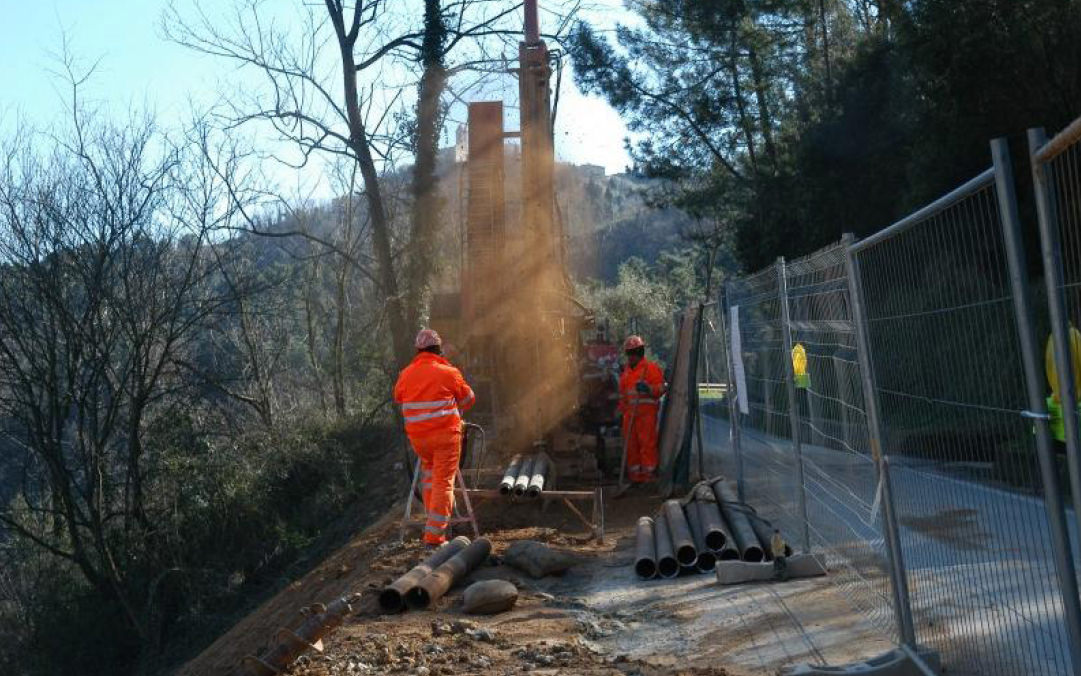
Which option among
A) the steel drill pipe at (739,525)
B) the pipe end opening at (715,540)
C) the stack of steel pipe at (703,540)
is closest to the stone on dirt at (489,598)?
the stack of steel pipe at (703,540)

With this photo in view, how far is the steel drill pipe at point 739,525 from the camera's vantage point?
895 cm

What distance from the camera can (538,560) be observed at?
32.3 feet

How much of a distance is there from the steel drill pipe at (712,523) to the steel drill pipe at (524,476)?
2.21 metres

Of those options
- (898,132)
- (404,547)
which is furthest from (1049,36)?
(404,547)

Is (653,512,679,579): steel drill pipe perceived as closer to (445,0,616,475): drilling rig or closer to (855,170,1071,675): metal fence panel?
(855,170,1071,675): metal fence panel

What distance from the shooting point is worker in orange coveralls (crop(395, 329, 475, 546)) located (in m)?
10.9

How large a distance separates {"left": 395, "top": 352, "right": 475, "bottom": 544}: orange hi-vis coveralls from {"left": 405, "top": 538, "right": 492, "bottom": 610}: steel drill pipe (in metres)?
0.87

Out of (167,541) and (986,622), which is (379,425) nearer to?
(167,541)

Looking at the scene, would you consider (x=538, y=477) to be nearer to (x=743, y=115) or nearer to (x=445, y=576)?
(x=445, y=576)

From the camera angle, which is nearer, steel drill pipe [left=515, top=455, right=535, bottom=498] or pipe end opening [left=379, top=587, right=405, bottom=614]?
pipe end opening [left=379, top=587, right=405, bottom=614]

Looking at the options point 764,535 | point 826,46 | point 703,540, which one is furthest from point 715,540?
point 826,46

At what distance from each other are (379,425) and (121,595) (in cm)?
736

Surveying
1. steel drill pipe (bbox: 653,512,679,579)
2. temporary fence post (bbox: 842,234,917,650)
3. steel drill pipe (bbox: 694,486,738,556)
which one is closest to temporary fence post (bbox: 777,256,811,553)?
steel drill pipe (bbox: 694,486,738,556)

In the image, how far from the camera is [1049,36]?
68.1ft
